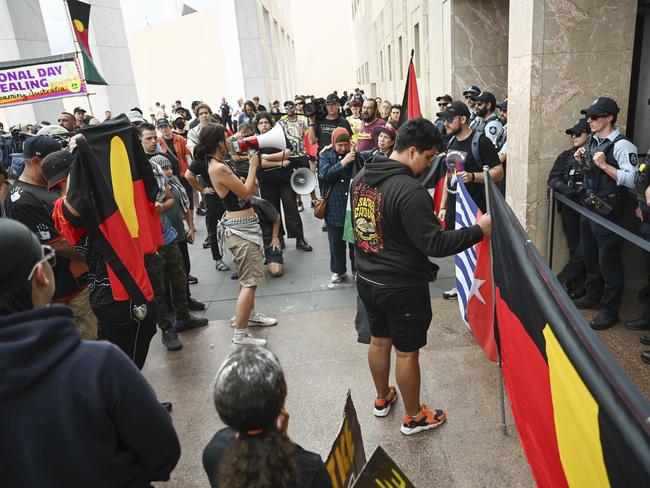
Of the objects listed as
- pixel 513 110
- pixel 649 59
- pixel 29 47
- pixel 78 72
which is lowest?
pixel 513 110

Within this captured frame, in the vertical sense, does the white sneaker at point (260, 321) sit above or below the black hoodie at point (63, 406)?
below

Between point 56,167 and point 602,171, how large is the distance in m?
4.16

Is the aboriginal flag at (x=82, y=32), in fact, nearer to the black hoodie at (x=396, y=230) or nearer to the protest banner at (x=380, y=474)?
the black hoodie at (x=396, y=230)

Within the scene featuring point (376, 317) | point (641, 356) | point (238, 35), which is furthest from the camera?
point (238, 35)

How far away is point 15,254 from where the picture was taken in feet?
4.58

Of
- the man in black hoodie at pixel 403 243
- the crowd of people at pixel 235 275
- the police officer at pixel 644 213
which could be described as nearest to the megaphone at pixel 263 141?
the crowd of people at pixel 235 275

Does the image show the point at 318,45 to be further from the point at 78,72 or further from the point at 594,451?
the point at 594,451

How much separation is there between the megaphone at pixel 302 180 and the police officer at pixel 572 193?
116 inches

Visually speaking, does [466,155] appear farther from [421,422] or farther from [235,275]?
[235,275]

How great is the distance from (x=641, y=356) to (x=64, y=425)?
4045 mm

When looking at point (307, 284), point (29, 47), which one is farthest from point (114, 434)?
point (29, 47)

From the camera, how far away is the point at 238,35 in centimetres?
2027

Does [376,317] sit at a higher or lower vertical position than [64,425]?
lower

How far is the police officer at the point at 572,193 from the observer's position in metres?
4.50
